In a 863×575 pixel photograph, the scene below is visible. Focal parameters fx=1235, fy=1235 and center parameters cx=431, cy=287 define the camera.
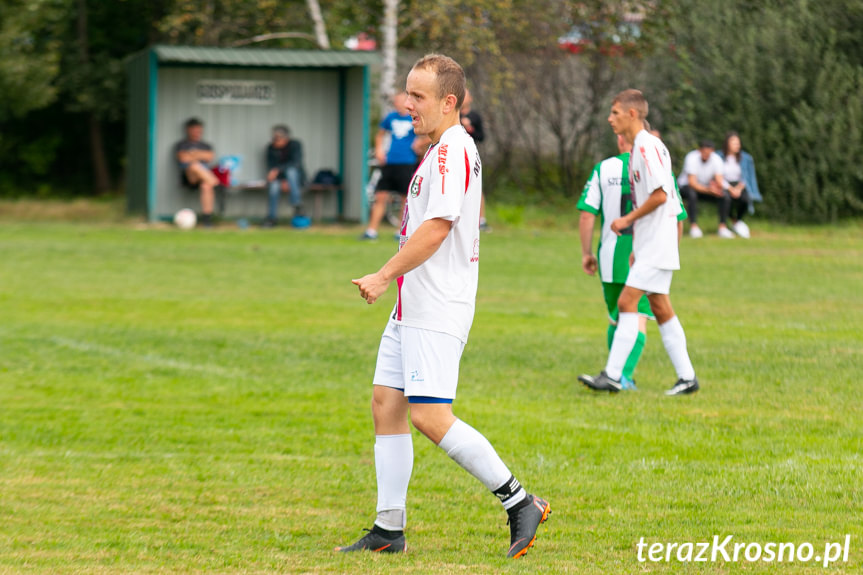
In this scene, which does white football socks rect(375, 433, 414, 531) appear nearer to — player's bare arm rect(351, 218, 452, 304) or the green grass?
the green grass

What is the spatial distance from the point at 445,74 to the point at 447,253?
66 cm

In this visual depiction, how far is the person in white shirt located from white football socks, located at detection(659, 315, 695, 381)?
509 inches

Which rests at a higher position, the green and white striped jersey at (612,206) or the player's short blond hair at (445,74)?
the player's short blond hair at (445,74)

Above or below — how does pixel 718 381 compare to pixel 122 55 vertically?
below

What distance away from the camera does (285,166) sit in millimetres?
23281

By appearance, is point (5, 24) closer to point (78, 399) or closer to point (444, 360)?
point (78, 399)

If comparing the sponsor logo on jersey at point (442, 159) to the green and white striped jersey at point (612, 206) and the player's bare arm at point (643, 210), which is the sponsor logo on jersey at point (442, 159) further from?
the green and white striped jersey at point (612, 206)

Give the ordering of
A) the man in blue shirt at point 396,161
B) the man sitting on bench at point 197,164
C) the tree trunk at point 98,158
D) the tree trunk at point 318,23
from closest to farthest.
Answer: the man in blue shirt at point 396,161 < the man sitting on bench at point 197,164 < the tree trunk at point 318,23 < the tree trunk at point 98,158

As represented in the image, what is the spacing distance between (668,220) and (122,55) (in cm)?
2887

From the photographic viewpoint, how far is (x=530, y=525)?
4.71 m

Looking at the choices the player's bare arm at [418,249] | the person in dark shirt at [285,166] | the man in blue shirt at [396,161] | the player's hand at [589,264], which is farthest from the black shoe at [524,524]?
the person in dark shirt at [285,166]

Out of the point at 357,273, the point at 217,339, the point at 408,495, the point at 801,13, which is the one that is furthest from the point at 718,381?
the point at 801,13

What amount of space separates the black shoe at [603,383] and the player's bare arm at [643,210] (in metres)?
1.01

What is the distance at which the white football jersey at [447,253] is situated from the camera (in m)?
4.57
